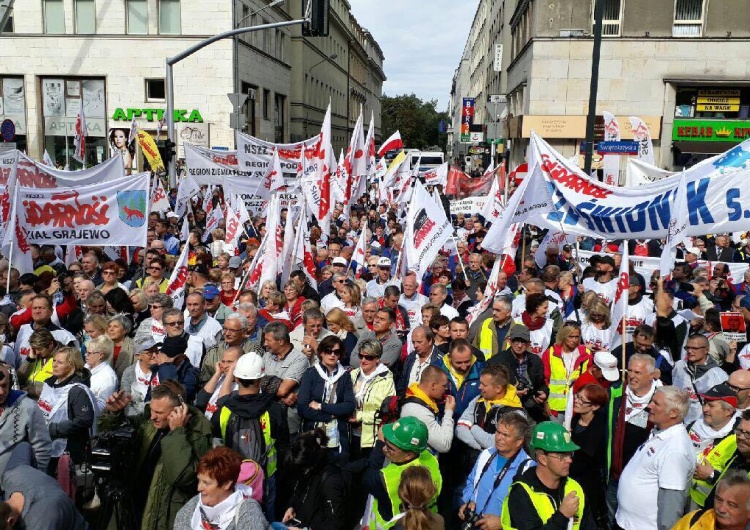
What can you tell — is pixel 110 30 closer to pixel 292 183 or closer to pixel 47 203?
pixel 292 183

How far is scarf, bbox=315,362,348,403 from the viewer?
17.9 ft

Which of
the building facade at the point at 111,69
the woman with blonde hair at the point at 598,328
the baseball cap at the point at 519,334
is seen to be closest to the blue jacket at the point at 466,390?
the baseball cap at the point at 519,334

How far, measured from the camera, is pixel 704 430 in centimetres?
473

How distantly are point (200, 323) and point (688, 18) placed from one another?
90.3 ft

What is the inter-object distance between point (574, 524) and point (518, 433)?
0.61 m

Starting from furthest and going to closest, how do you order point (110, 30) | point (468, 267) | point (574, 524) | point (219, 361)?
point (110, 30) < point (468, 267) < point (219, 361) < point (574, 524)

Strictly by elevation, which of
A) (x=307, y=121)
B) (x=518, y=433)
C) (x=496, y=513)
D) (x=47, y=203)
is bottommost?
(x=496, y=513)

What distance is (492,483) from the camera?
13.5 ft

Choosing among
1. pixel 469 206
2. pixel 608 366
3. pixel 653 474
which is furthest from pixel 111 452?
pixel 469 206

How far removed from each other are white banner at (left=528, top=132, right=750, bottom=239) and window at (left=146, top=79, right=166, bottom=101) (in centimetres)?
2836

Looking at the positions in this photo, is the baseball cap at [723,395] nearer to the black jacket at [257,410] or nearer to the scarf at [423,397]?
the scarf at [423,397]

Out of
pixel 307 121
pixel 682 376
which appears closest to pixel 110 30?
pixel 307 121

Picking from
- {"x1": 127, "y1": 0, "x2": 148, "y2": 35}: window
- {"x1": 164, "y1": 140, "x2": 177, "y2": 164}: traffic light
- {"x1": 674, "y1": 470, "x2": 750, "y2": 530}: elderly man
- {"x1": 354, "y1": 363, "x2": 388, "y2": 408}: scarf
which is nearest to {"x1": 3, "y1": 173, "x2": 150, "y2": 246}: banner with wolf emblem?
{"x1": 354, "y1": 363, "x2": 388, "y2": 408}: scarf

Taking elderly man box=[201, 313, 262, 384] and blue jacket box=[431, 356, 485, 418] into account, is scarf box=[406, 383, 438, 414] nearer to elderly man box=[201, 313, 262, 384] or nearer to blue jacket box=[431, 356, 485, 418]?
blue jacket box=[431, 356, 485, 418]
